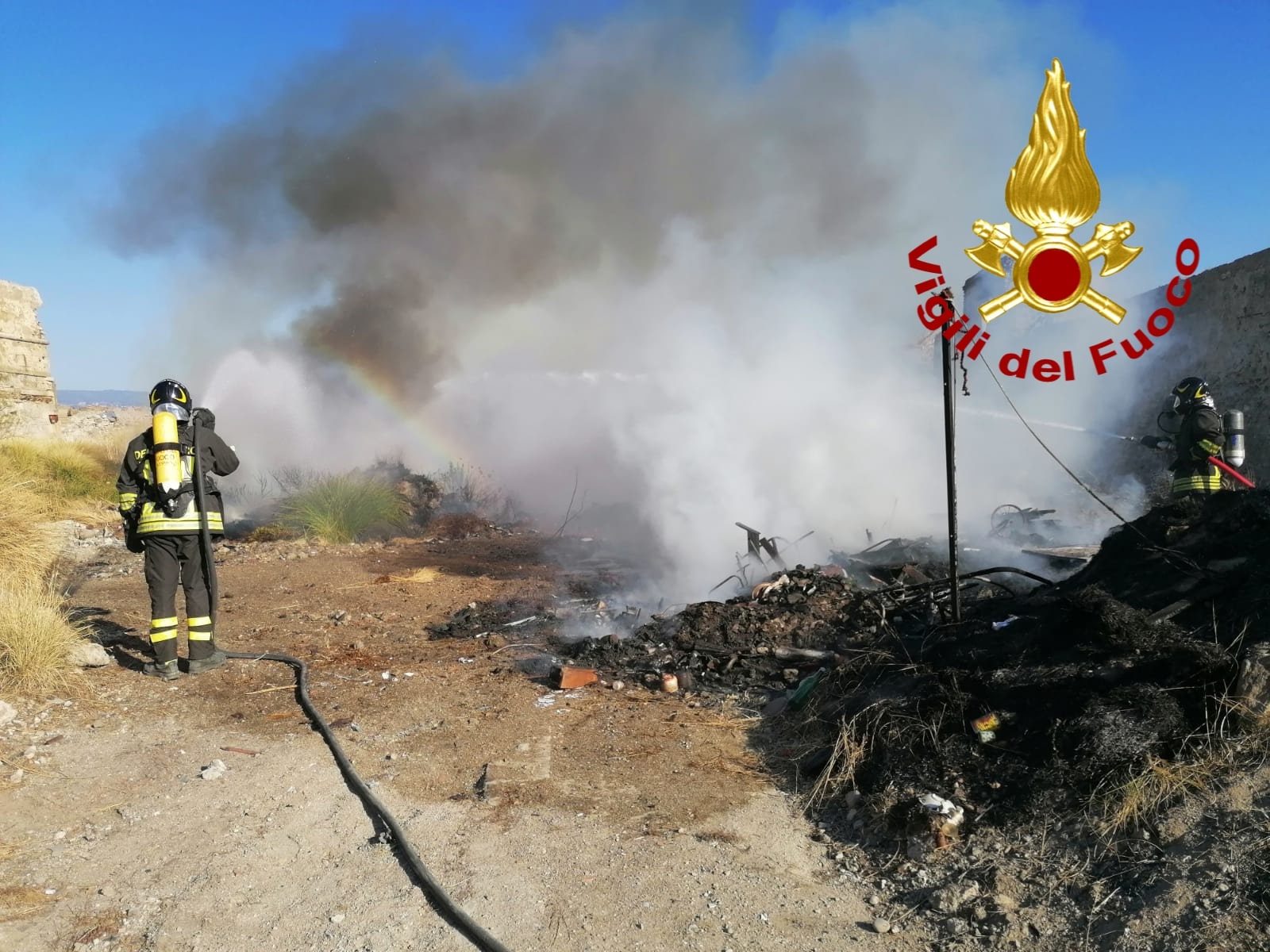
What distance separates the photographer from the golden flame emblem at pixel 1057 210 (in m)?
4.10

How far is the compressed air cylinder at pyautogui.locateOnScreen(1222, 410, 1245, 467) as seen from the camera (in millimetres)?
6848

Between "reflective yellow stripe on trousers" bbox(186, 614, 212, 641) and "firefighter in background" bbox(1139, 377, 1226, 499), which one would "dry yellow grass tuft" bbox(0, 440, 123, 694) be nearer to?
"reflective yellow stripe on trousers" bbox(186, 614, 212, 641)

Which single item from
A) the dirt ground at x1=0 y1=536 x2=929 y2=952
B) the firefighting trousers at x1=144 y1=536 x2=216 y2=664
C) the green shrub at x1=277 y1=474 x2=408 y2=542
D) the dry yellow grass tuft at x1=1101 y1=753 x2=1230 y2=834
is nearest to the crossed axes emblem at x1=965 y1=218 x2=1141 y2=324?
the dry yellow grass tuft at x1=1101 y1=753 x2=1230 y2=834

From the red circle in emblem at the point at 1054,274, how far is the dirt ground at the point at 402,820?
2.75 meters

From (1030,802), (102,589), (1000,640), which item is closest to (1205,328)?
(1000,640)

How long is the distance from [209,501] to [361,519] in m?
6.53

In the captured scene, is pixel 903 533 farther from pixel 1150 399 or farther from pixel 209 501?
pixel 209 501

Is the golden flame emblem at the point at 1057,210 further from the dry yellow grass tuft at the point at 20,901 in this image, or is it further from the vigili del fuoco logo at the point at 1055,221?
the dry yellow grass tuft at the point at 20,901

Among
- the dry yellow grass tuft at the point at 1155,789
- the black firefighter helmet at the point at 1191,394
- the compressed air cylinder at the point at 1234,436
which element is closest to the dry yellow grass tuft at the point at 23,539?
the dry yellow grass tuft at the point at 1155,789

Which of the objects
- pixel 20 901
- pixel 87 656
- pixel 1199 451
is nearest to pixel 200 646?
pixel 87 656

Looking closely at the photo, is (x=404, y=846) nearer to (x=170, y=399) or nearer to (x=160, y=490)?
(x=160, y=490)

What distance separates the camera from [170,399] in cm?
546

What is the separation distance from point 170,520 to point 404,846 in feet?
10.8

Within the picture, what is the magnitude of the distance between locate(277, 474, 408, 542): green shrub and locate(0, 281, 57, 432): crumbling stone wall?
26.6 feet
